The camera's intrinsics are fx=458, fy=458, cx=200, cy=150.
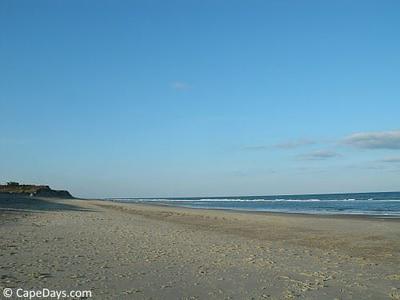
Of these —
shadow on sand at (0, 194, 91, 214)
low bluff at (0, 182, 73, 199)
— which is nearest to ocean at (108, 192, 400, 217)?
low bluff at (0, 182, 73, 199)

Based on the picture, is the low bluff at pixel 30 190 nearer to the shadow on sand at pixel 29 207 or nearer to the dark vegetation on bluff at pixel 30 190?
the dark vegetation on bluff at pixel 30 190

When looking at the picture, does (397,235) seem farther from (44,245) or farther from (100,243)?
(44,245)

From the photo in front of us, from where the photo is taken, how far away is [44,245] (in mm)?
13211

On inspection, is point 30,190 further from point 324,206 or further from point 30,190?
point 324,206

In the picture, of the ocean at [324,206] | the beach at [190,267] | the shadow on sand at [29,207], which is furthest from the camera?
the ocean at [324,206]

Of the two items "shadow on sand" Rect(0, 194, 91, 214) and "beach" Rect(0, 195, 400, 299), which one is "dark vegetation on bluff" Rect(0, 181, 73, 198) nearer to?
"shadow on sand" Rect(0, 194, 91, 214)

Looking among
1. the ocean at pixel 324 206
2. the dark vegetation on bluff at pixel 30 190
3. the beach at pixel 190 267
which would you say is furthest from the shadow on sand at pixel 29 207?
the dark vegetation on bluff at pixel 30 190

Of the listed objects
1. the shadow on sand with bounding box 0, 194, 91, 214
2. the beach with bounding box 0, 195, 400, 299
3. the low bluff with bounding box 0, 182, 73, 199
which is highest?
the low bluff with bounding box 0, 182, 73, 199

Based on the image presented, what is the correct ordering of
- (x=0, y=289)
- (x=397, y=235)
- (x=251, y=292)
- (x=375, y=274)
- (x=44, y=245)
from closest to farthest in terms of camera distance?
A: (x=0, y=289) < (x=251, y=292) < (x=375, y=274) < (x=44, y=245) < (x=397, y=235)

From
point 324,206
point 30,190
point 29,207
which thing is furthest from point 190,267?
point 30,190

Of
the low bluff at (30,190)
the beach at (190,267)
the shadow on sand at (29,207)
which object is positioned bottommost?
the beach at (190,267)

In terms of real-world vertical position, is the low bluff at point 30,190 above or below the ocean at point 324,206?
above

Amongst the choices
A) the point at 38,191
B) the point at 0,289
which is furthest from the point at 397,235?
the point at 38,191

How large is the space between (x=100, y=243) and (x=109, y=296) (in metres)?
6.90
